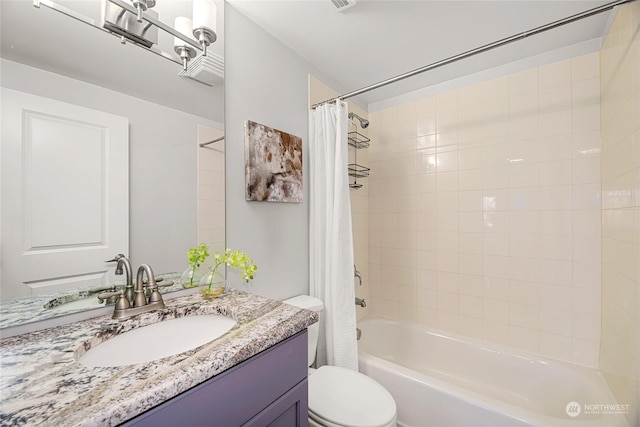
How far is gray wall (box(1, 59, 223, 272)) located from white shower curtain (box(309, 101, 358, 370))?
739 mm

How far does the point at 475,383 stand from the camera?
187 centimetres

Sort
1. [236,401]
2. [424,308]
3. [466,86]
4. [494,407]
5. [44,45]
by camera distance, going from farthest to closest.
Answer: [424,308]
[466,86]
[494,407]
[44,45]
[236,401]

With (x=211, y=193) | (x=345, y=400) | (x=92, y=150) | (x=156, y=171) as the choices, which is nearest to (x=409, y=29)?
(x=211, y=193)

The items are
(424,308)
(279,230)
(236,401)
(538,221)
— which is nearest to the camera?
(236,401)

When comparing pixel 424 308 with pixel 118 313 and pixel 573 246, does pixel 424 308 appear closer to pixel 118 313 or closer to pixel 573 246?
pixel 573 246

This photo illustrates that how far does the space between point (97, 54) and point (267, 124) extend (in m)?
0.79

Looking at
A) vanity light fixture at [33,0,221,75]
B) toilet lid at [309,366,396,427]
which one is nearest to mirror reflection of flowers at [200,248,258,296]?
toilet lid at [309,366,396,427]

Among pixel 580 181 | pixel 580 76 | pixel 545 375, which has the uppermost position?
pixel 580 76

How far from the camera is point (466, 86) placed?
6.80 ft

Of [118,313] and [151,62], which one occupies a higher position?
[151,62]

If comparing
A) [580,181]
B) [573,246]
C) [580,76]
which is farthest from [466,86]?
[573,246]

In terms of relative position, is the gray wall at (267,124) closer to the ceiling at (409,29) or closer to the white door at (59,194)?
the ceiling at (409,29)

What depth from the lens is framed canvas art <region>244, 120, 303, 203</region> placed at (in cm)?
143

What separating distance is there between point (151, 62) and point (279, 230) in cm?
101
